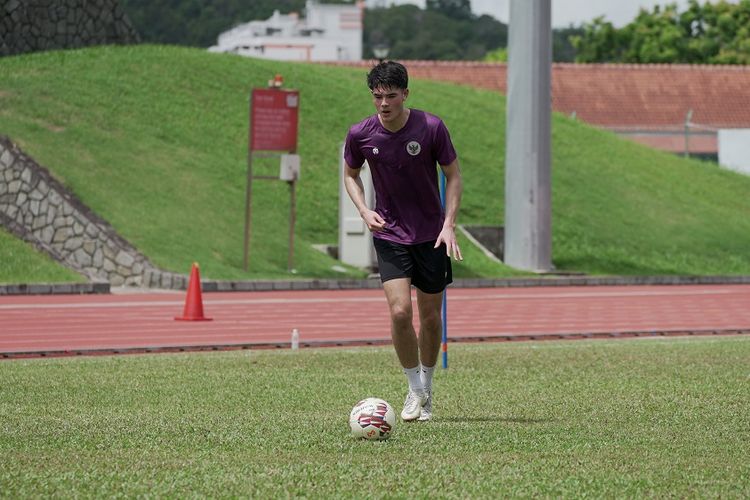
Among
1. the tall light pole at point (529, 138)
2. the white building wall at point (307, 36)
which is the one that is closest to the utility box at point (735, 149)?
the tall light pole at point (529, 138)

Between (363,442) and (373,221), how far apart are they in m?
1.55

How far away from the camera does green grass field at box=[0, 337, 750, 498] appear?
26.1ft

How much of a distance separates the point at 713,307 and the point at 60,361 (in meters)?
13.9

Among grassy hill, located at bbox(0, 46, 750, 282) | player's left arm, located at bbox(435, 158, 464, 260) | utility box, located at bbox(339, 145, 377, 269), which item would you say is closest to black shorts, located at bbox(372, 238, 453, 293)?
player's left arm, located at bbox(435, 158, 464, 260)

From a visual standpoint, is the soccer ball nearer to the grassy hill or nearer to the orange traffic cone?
the orange traffic cone

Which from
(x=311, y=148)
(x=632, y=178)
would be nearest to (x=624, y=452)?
(x=311, y=148)

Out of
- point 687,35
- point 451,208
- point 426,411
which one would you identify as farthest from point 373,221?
point 687,35

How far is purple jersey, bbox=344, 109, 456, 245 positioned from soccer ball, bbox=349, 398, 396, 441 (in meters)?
1.31

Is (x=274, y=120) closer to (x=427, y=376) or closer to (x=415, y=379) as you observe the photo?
(x=427, y=376)

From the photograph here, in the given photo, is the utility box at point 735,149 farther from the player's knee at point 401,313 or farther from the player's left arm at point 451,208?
the player's knee at point 401,313

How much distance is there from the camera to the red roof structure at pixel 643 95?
75312mm

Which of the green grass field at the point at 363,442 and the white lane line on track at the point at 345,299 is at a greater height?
the green grass field at the point at 363,442

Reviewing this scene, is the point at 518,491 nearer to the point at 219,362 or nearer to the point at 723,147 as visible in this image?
the point at 219,362

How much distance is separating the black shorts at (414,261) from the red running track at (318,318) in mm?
7289
